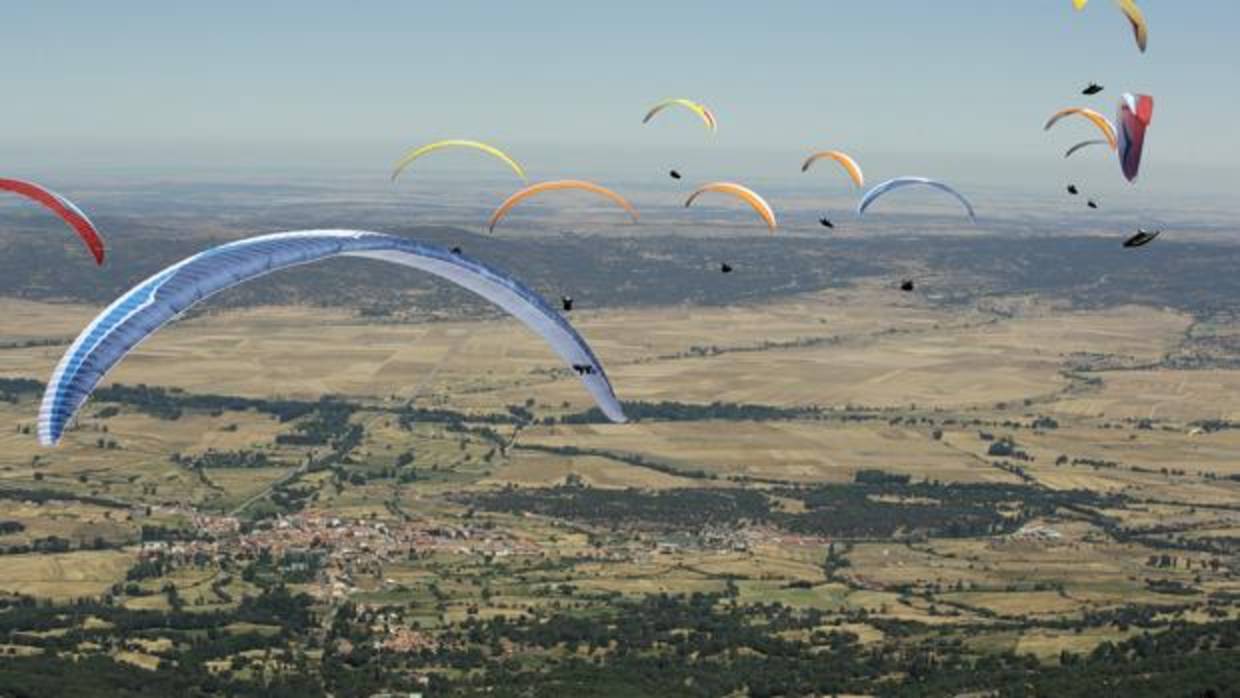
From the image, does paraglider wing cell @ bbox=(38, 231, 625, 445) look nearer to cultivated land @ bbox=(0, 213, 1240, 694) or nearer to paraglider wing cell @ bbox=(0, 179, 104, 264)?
paraglider wing cell @ bbox=(0, 179, 104, 264)

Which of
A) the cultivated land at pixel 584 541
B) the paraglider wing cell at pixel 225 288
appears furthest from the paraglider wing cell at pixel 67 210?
the cultivated land at pixel 584 541

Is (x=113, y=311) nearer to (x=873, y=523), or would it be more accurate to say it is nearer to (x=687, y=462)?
(x=873, y=523)

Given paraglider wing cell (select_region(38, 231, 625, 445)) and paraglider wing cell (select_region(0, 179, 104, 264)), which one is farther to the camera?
paraglider wing cell (select_region(0, 179, 104, 264))

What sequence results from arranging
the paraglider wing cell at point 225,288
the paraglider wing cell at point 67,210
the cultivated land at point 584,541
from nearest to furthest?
the paraglider wing cell at point 225,288, the paraglider wing cell at point 67,210, the cultivated land at point 584,541

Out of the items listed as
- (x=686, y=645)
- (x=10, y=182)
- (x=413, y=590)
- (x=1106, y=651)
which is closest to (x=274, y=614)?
(x=413, y=590)

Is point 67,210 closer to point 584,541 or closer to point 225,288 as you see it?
point 225,288

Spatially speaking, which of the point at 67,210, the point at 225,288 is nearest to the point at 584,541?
the point at 67,210

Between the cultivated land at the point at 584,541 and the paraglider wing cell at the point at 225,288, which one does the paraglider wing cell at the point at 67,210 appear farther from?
the cultivated land at the point at 584,541

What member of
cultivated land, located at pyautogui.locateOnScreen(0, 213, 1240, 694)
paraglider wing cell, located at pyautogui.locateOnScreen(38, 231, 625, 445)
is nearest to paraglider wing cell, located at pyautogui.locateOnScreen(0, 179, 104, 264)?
paraglider wing cell, located at pyautogui.locateOnScreen(38, 231, 625, 445)
